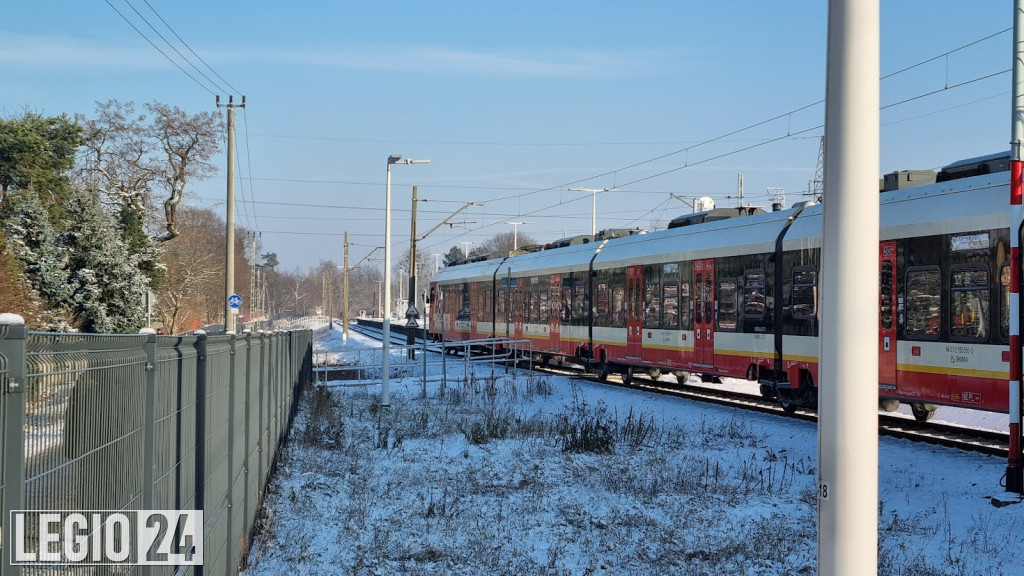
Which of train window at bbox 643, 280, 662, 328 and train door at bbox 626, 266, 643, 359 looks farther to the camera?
train door at bbox 626, 266, 643, 359

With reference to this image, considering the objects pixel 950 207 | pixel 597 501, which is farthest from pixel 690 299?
pixel 597 501

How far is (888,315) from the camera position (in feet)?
48.0

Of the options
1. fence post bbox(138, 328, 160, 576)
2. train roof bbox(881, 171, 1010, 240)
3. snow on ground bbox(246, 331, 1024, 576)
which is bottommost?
snow on ground bbox(246, 331, 1024, 576)

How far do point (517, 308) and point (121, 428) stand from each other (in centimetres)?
2998

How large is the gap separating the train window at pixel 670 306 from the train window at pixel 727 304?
1996 millimetres

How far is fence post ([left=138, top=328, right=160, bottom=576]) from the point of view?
11.5 feet

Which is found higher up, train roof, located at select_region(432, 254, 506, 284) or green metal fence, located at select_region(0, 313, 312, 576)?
train roof, located at select_region(432, 254, 506, 284)

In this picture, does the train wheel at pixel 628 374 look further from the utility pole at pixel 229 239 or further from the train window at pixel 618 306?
the utility pole at pixel 229 239

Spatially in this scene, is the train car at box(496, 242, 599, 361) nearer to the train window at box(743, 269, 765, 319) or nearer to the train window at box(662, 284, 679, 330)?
the train window at box(662, 284, 679, 330)

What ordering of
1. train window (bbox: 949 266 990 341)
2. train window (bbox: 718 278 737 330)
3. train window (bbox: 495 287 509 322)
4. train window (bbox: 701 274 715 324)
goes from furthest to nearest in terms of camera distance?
train window (bbox: 495 287 509 322) < train window (bbox: 701 274 715 324) < train window (bbox: 718 278 737 330) < train window (bbox: 949 266 990 341)

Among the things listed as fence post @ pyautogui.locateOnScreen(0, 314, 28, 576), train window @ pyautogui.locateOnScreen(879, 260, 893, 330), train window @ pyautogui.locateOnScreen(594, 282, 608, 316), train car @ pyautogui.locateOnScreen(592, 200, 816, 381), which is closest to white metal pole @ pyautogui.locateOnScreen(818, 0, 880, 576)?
fence post @ pyautogui.locateOnScreen(0, 314, 28, 576)

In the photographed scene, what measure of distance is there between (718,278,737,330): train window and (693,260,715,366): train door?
0.27 m

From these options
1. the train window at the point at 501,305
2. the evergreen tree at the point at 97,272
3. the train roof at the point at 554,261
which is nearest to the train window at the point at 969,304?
the train roof at the point at 554,261

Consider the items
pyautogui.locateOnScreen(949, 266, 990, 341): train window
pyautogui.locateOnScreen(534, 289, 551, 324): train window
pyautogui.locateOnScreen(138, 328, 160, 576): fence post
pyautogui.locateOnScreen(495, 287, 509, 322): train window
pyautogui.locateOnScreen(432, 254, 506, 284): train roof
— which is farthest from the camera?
pyautogui.locateOnScreen(432, 254, 506, 284): train roof
